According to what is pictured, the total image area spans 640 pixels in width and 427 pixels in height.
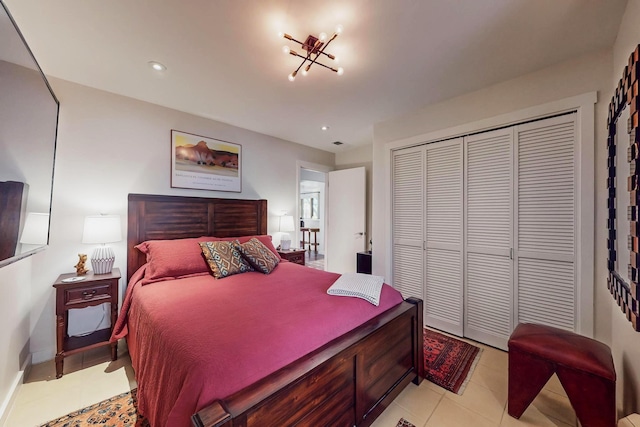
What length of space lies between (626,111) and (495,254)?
1.45 m

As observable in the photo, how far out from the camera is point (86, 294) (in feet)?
6.90

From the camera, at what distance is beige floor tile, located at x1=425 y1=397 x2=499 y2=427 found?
157 cm

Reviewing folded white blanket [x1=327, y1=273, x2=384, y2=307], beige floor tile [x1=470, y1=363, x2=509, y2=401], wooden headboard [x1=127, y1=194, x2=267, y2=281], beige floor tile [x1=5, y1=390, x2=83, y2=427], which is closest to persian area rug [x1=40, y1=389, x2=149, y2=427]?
beige floor tile [x1=5, y1=390, x2=83, y2=427]

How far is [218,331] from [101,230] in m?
1.81

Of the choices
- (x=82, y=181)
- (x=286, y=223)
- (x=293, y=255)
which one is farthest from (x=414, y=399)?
(x=82, y=181)

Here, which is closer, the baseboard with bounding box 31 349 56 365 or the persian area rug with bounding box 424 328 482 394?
the persian area rug with bounding box 424 328 482 394

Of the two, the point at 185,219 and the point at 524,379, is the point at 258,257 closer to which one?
the point at 185,219

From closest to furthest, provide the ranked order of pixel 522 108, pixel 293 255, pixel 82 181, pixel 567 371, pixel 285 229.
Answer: pixel 567 371 → pixel 522 108 → pixel 82 181 → pixel 293 255 → pixel 285 229

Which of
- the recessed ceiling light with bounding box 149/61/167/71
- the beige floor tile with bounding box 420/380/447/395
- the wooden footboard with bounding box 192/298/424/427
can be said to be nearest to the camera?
the wooden footboard with bounding box 192/298/424/427

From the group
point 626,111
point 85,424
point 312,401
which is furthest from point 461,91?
point 85,424

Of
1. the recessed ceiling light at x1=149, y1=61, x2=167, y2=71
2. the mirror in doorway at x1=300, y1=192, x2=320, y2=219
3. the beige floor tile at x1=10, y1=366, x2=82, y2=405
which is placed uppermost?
the recessed ceiling light at x1=149, y1=61, x2=167, y2=71

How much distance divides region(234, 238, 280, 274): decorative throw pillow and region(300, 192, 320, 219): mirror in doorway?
605cm

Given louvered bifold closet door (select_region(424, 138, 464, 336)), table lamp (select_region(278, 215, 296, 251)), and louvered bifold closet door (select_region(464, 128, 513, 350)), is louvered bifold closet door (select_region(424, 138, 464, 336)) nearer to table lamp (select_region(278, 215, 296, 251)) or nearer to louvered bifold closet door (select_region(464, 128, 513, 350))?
louvered bifold closet door (select_region(464, 128, 513, 350))

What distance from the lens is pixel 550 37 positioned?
180 centimetres
